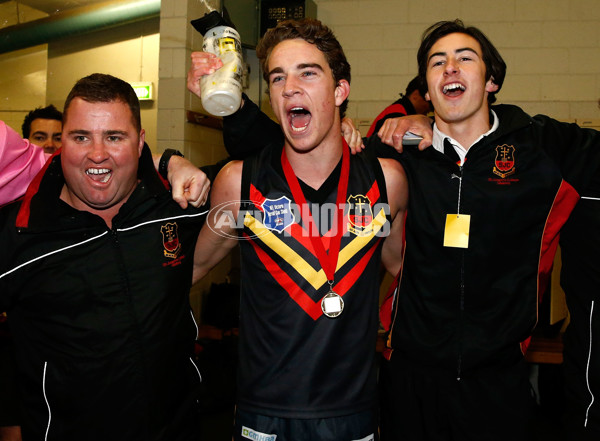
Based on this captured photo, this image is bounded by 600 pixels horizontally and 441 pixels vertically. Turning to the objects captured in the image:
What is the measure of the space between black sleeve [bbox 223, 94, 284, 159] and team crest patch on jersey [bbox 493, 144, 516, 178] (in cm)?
82

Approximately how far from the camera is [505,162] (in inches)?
72.4

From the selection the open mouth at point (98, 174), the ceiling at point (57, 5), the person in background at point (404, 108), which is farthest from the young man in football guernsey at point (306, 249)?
the ceiling at point (57, 5)

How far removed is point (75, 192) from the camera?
1.69 metres

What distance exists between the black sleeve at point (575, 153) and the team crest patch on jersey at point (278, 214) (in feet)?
3.14

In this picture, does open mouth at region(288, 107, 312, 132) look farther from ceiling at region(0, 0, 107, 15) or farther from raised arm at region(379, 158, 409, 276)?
ceiling at region(0, 0, 107, 15)

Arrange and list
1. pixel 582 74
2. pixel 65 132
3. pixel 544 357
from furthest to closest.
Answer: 1. pixel 582 74
2. pixel 544 357
3. pixel 65 132

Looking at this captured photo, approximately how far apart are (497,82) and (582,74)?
3360 mm

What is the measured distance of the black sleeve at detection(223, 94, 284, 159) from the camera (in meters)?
1.91

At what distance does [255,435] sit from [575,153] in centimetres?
149

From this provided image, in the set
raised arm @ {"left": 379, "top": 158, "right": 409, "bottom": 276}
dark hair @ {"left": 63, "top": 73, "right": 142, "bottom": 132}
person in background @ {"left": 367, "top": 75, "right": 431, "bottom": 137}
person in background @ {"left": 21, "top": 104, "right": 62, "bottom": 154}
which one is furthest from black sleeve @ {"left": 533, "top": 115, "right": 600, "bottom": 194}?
person in background @ {"left": 21, "top": 104, "right": 62, "bottom": 154}

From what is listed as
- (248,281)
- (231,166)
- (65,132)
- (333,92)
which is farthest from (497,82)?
(65,132)

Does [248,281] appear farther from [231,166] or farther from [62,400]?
[62,400]

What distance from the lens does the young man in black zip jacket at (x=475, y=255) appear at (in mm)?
1801

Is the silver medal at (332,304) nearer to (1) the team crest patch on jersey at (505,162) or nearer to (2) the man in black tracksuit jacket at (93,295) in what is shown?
(2) the man in black tracksuit jacket at (93,295)
